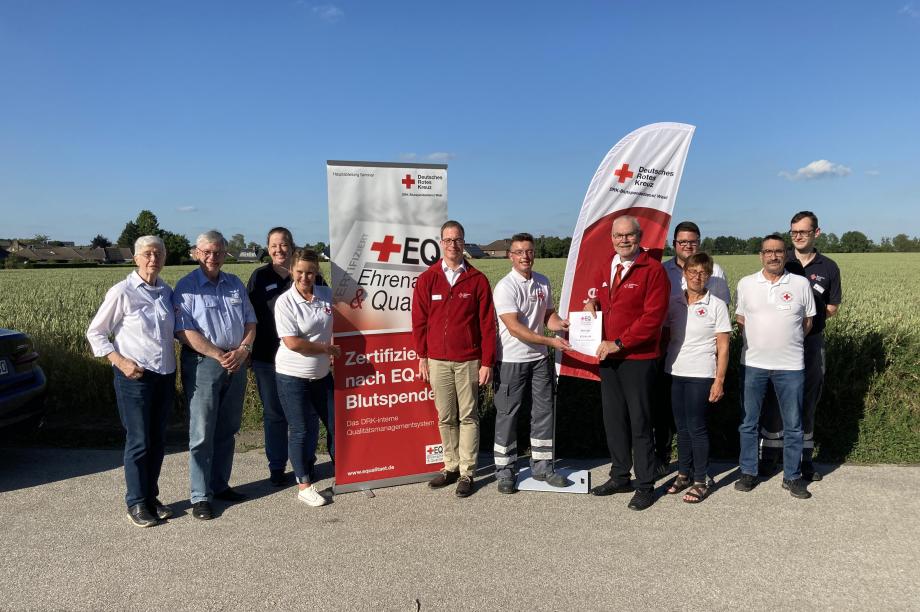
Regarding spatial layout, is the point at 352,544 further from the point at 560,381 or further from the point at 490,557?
the point at 560,381

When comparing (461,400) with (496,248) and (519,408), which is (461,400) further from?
(496,248)

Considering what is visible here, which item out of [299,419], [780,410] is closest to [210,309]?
[299,419]

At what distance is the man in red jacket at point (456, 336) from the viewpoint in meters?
5.00

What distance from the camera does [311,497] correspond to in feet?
15.8

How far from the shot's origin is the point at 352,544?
4066 mm

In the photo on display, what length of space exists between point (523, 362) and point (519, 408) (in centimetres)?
42

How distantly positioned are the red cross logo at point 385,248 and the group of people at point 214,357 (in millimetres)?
548

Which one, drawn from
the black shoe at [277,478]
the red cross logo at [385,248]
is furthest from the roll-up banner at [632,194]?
the black shoe at [277,478]

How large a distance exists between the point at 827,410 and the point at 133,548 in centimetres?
621

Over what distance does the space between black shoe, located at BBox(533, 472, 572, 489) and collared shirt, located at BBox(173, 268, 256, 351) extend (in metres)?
2.70

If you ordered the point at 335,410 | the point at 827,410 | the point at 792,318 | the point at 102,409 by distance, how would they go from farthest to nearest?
1. the point at 102,409
2. the point at 827,410
3. the point at 335,410
4. the point at 792,318

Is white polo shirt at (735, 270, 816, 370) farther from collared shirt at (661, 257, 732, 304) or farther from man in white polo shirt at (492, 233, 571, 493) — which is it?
man in white polo shirt at (492, 233, 571, 493)

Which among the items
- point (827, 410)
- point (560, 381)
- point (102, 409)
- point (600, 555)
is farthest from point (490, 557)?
point (102, 409)

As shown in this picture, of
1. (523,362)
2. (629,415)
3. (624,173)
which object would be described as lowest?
(629,415)
